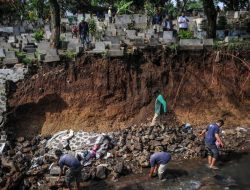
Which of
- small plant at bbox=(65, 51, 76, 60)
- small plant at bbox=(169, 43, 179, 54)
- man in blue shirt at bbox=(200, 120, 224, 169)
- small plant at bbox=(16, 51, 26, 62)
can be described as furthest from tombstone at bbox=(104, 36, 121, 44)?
Answer: man in blue shirt at bbox=(200, 120, 224, 169)

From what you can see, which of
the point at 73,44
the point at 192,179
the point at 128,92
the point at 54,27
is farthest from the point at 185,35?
the point at 192,179

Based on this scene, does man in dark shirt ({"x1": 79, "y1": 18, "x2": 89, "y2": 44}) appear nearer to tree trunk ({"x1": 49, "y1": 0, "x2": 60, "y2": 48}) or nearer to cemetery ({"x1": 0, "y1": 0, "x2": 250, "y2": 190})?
cemetery ({"x1": 0, "y1": 0, "x2": 250, "y2": 190})

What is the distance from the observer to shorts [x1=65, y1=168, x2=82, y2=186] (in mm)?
12880

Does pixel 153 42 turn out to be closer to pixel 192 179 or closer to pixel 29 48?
pixel 29 48

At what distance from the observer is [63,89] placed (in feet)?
55.9

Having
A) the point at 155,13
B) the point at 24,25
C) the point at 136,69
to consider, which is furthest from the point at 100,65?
the point at 155,13

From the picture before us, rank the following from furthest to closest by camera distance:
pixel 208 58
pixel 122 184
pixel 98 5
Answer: pixel 98 5 → pixel 208 58 → pixel 122 184

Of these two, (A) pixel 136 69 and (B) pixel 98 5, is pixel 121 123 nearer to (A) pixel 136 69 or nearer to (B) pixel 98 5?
(A) pixel 136 69

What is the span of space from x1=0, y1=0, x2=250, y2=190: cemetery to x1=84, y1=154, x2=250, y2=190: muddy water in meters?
0.03

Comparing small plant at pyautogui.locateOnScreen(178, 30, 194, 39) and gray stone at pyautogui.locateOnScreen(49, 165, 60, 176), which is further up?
small plant at pyautogui.locateOnScreen(178, 30, 194, 39)

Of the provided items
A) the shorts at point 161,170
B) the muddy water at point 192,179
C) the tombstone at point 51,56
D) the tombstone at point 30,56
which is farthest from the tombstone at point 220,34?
the shorts at point 161,170

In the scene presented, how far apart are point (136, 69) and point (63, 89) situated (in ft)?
10.1

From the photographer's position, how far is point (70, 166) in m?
12.8

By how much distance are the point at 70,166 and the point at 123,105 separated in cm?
539
